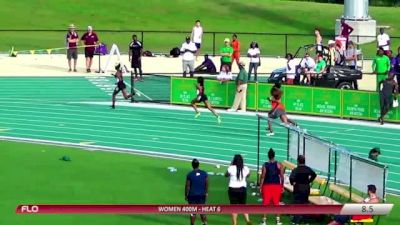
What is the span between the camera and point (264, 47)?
5694 centimetres

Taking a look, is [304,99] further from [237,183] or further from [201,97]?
[237,183]

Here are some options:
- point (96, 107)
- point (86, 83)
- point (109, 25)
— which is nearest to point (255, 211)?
point (96, 107)

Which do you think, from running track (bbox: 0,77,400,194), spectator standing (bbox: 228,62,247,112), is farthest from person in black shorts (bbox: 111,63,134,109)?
spectator standing (bbox: 228,62,247,112)

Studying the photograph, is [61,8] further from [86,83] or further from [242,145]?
[242,145]

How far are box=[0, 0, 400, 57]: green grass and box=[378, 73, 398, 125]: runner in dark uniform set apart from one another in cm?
2515

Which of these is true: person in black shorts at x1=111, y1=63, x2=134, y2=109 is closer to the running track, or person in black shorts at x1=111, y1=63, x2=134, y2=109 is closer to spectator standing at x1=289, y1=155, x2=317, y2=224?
the running track

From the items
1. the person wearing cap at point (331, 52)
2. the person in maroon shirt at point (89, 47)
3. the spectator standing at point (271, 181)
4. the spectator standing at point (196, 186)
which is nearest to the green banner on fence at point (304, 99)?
the person wearing cap at point (331, 52)

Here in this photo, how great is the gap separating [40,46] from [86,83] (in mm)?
13113

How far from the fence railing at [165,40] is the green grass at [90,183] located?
2423 cm

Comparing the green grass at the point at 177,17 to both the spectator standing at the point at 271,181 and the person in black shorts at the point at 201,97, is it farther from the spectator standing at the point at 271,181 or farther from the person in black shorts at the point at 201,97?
the spectator standing at the point at 271,181

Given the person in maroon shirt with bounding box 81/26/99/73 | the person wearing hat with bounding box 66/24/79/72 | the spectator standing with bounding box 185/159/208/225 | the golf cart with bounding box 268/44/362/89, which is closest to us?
the spectator standing with bounding box 185/159/208/225

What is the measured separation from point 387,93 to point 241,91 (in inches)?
183

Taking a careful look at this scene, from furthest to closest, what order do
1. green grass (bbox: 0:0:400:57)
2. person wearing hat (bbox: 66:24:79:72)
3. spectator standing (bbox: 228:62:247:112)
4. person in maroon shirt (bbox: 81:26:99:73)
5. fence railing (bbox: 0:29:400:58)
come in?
green grass (bbox: 0:0:400:57) → fence railing (bbox: 0:29:400:58) → person wearing hat (bbox: 66:24:79:72) → person in maroon shirt (bbox: 81:26:99:73) → spectator standing (bbox: 228:62:247:112)

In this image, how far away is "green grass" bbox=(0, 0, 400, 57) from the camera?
61.1 m
